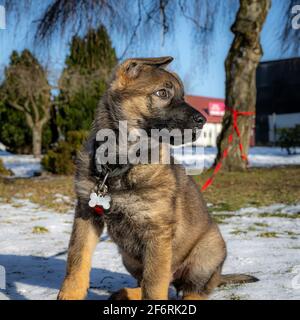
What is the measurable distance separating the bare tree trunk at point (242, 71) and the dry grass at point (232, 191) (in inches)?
28.7

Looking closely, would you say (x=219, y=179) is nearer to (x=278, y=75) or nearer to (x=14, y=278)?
(x=14, y=278)

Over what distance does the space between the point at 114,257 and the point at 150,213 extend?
165 cm

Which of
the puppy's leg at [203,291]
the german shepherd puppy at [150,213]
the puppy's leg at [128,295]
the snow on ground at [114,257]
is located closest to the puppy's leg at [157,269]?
the german shepherd puppy at [150,213]

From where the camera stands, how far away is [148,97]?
132 inches

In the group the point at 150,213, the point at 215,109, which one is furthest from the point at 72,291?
the point at 215,109

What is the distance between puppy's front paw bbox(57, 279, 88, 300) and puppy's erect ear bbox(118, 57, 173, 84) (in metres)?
1.37

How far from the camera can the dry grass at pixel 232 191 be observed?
26.7 ft

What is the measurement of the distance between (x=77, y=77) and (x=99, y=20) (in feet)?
48.8

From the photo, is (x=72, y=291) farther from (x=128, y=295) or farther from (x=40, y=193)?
(x=40, y=193)

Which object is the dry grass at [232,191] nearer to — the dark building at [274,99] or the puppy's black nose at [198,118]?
the puppy's black nose at [198,118]

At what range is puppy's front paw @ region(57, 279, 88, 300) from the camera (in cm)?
293

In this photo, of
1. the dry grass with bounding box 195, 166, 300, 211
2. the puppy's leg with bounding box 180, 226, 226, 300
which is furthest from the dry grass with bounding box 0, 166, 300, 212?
the puppy's leg with bounding box 180, 226, 226, 300

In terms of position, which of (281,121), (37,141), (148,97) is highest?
(281,121)

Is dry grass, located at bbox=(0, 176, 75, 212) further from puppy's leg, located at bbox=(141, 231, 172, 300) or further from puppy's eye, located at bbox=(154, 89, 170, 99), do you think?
puppy's leg, located at bbox=(141, 231, 172, 300)
